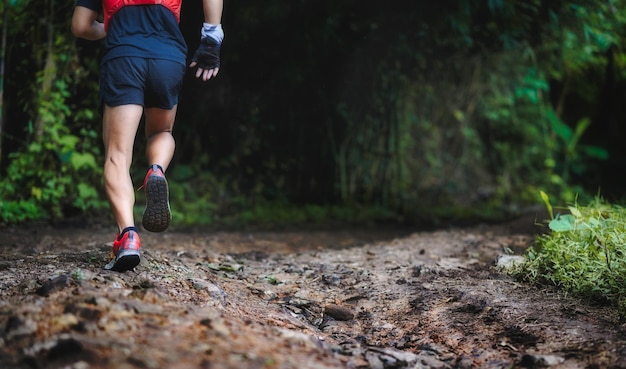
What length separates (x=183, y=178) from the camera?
21.7ft

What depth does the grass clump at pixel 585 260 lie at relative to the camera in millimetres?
2600

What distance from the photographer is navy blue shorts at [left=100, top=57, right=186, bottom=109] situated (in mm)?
2576

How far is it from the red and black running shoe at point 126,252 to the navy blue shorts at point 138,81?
0.56 meters

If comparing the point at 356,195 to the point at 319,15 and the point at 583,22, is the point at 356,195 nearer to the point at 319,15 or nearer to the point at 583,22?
the point at 319,15

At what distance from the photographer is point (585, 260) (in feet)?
9.28

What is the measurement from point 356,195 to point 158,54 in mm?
5133

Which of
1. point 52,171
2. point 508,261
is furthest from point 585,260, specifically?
point 52,171

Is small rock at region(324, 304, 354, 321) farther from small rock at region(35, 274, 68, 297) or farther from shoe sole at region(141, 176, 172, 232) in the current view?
small rock at region(35, 274, 68, 297)

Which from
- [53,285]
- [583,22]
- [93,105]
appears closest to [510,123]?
[583,22]

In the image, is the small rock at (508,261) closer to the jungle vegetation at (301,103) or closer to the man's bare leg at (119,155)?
the man's bare leg at (119,155)

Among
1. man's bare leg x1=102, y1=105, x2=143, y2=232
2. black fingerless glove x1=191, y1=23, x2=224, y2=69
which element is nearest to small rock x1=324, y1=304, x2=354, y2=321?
man's bare leg x1=102, y1=105, x2=143, y2=232

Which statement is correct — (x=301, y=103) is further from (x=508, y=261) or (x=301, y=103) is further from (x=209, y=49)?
(x=209, y=49)

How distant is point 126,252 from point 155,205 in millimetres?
247

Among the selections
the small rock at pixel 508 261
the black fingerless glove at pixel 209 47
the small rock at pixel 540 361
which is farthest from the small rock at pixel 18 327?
the small rock at pixel 508 261
